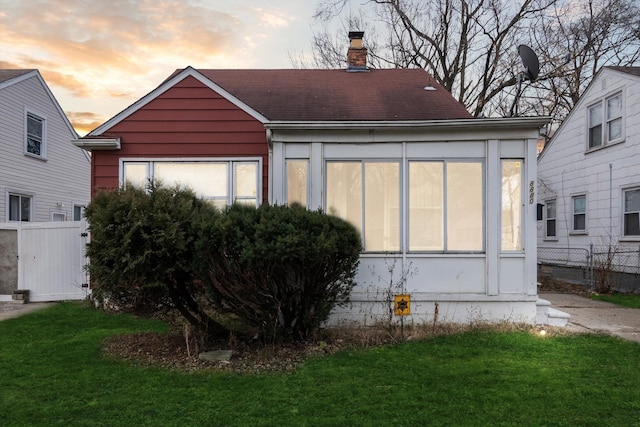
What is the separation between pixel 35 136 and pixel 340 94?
9.75m

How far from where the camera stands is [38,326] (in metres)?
6.38

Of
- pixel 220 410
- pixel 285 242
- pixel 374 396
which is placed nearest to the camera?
pixel 220 410

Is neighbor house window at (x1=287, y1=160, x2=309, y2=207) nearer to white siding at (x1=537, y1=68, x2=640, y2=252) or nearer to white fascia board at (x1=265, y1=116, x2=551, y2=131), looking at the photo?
white fascia board at (x1=265, y1=116, x2=551, y2=131)

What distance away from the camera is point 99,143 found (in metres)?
7.31

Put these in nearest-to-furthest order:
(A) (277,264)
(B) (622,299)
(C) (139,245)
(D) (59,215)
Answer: (A) (277,264) < (C) (139,245) < (B) (622,299) < (D) (59,215)

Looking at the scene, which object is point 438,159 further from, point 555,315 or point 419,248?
point 555,315

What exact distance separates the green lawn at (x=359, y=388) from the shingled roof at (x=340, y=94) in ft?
17.3

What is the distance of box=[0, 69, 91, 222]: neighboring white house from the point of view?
11898 mm

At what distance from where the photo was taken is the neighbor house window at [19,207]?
12.3 meters

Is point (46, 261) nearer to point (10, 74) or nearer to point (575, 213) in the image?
point (10, 74)

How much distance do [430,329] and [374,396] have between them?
8.15 ft

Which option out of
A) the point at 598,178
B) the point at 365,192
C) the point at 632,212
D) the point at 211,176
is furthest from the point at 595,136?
the point at 211,176

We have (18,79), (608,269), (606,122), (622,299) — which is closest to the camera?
(622,299)

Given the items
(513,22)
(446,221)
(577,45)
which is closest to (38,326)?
(446,221)
